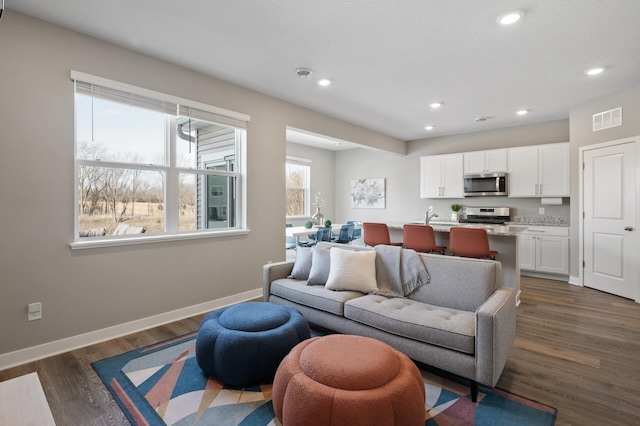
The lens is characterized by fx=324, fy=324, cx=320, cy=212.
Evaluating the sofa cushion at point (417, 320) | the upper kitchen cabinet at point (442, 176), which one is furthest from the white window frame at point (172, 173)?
the upper kitchen cabinet at point (442, 176)

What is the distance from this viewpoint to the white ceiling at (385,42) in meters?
2.44

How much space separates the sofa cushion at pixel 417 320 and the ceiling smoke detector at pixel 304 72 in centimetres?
245

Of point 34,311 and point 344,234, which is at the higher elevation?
point 344,234

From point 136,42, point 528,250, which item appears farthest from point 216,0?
point 528,250

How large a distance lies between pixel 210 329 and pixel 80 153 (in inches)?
78.3

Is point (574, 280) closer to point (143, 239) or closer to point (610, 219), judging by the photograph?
point (610, 219)

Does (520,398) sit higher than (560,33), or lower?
lower

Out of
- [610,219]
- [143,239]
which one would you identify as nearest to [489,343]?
[143,239]

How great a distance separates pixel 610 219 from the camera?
448 cm

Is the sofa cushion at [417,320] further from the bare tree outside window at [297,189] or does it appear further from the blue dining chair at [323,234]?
the bare tree outside window at [297,189]

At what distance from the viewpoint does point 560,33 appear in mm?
2771

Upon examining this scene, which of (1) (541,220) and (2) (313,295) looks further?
(1) (541,220)

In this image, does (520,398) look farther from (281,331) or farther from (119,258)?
(119,258)

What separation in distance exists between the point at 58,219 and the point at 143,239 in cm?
68
